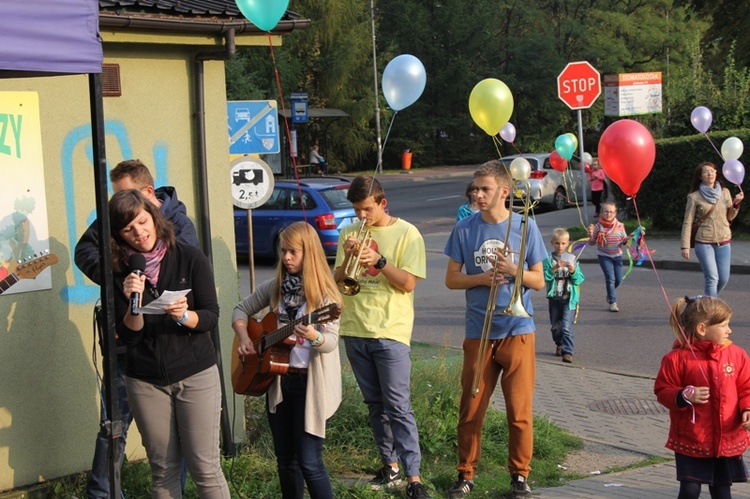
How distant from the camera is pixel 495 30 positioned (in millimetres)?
59406

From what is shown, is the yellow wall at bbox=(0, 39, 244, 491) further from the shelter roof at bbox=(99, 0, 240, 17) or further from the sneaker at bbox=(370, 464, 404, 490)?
the sneaker at bbox=(370, 464, 404, 490)

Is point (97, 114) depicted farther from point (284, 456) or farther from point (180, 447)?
point (284, 456)

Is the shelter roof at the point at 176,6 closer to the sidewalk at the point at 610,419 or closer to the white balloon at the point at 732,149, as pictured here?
the sidewalk at the point at 610,419

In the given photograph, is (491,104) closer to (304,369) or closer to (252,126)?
(304,369)

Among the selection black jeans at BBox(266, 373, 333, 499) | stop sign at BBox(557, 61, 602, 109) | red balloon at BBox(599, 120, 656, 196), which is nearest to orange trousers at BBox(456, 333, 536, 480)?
black jeans at BBox(266, 373, 333, 499)

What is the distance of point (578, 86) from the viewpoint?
1856cm

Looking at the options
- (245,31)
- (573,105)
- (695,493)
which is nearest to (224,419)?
(245,31)

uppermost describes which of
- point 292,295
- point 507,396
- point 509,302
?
point 292,295

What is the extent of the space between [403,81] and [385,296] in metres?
1.74

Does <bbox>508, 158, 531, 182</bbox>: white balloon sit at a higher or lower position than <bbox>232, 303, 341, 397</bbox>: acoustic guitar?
higher

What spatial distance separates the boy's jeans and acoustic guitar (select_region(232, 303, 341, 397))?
5.64 meters

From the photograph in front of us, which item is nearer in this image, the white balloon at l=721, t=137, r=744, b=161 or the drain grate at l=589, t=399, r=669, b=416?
the drain grate at l=589, t=399, r=669, b=416

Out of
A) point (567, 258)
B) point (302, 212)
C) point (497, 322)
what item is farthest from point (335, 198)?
point (497, 322)

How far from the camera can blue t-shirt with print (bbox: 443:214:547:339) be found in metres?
5.64
